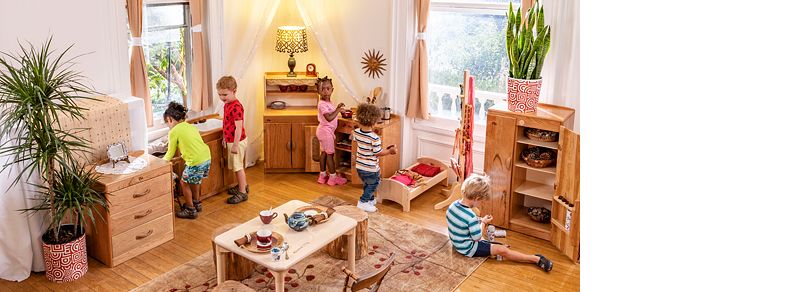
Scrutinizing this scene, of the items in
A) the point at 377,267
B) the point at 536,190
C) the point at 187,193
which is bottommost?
the point at 377,267

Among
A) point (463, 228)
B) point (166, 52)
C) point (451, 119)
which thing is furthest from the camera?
point (451, 119)

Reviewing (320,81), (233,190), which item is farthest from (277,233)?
(320,81)

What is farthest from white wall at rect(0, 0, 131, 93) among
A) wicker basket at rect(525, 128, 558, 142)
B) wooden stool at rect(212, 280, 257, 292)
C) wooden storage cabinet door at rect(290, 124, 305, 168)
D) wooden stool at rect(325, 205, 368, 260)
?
wicker basket at rect(525, 128, 558, 142)

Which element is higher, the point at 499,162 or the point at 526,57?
the point at 526,57

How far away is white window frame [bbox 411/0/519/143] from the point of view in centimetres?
662

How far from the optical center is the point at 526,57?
5.80 m

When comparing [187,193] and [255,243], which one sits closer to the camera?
[255,243]

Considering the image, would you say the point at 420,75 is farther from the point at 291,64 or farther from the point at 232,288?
the point at 232,288

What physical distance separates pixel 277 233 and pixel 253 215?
1.80 metres

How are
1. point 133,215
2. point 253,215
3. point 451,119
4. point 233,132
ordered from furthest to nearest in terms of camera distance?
1. point 451,119
2. point 233,132
3. point 253,215
4. point 133,215

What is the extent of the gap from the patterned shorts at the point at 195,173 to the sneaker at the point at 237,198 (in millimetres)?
500

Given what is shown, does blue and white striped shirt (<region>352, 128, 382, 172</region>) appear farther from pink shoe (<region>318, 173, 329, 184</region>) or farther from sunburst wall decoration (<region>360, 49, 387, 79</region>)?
sunburst wall decoration (<region>360, 49, 387, 79</region>)
